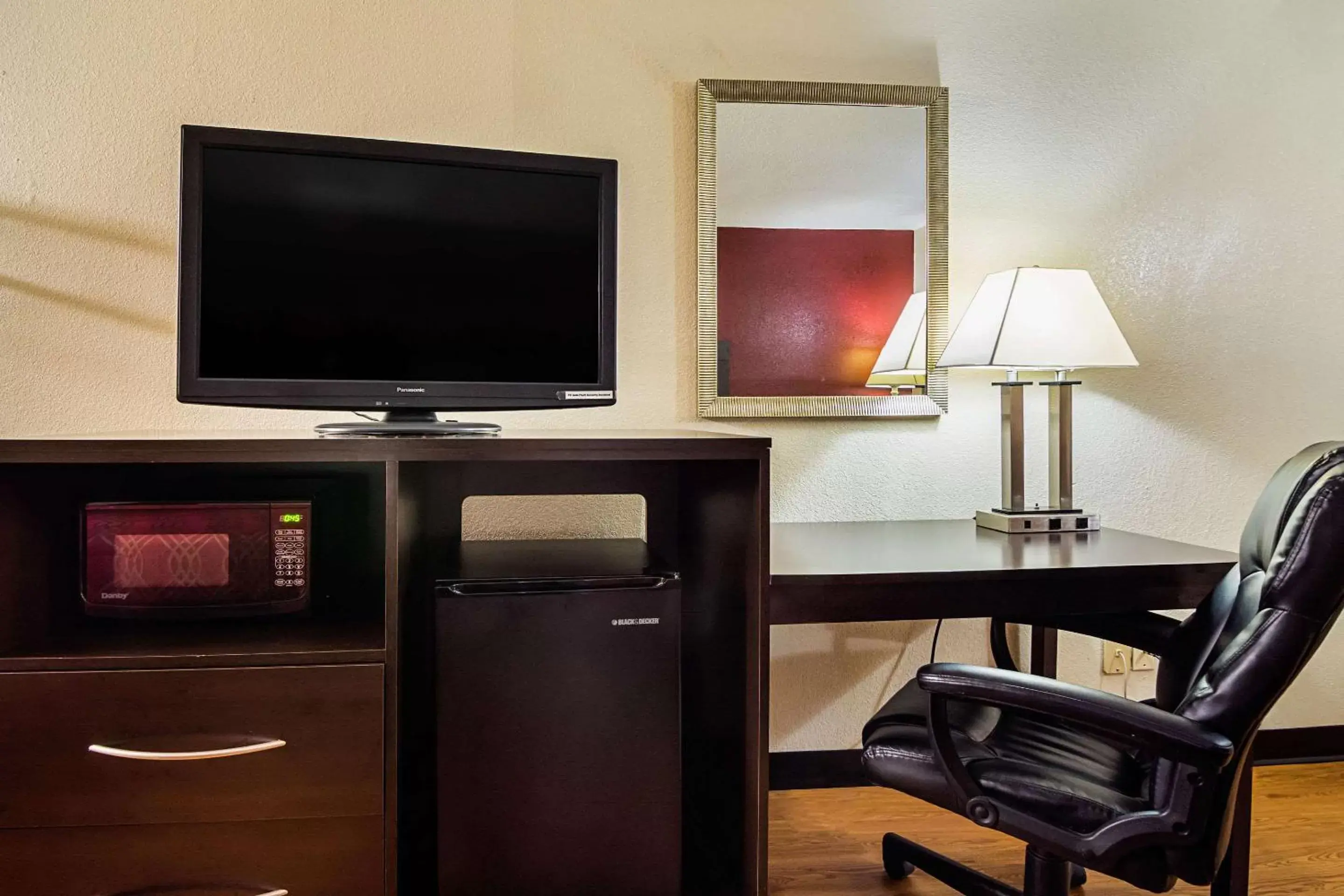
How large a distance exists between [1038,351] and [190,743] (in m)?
1.67

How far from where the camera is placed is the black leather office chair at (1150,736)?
1099mm

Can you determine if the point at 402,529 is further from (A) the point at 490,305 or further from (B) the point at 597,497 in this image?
(B) the point at 597,497

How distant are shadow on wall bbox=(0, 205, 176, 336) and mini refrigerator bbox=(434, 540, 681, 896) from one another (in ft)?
3.37

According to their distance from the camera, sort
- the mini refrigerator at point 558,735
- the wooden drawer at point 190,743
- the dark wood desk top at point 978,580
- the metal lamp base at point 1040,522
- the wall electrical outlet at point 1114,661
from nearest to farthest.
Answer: the wooden drawer at point 190,743 < the mini refrigerator at point 558,735 < the dark wood desk top at point 978,580 < the metal lamp base at point 1040,522 < the wall electrical outlet at point 1114,661

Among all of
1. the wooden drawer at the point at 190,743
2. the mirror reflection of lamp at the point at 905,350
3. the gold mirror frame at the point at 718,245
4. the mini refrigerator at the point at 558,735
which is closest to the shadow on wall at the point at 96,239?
the wooden drawer at the point at 190,743

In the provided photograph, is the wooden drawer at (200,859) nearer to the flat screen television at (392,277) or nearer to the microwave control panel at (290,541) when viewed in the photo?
the microwave control panel at (290,541)

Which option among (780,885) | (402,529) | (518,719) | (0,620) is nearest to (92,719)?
(0,620)

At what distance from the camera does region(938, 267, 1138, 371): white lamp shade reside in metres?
1.78

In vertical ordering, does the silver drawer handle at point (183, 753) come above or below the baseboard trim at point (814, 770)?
above

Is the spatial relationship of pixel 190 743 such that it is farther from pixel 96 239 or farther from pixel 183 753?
pixel 96 239

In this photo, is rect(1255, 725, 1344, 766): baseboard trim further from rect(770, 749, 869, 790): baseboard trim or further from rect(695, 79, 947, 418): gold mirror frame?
rect(695, 79, 947, 418): gold mirror frame

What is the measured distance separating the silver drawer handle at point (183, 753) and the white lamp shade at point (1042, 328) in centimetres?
148

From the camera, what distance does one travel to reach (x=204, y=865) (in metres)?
1.24

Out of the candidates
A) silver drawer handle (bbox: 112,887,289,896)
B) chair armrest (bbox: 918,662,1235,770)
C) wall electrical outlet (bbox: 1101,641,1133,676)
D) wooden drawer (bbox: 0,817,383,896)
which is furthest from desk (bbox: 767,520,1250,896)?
silver drawer handle (bbox: 112,887,289,896)
